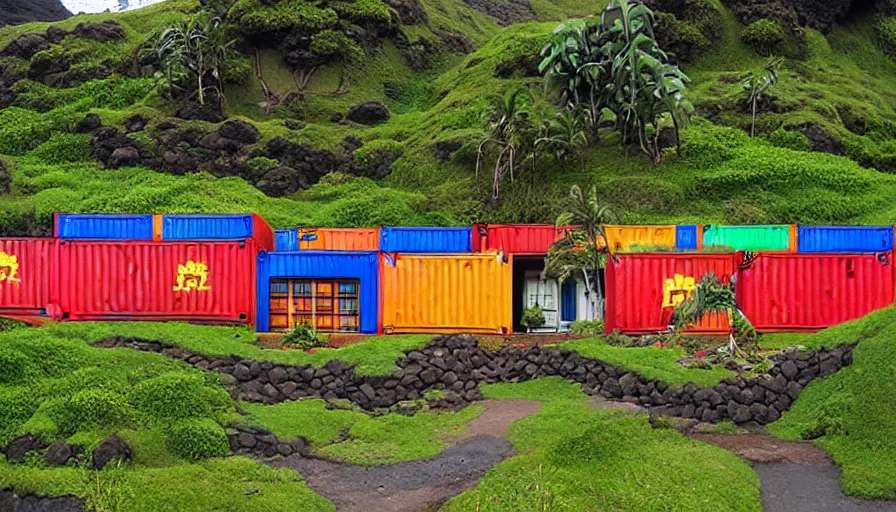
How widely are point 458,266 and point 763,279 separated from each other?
8376 millimetres

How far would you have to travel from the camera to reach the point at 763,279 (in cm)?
2397

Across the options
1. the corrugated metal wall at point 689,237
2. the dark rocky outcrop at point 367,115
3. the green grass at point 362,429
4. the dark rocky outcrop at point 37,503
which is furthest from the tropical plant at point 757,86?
the dark rocky outcrop at point 37,503

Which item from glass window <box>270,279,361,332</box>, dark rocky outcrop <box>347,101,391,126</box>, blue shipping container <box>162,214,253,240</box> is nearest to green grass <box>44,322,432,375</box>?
glass window <box>270,279,361,332</box>

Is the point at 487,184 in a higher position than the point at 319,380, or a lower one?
higher

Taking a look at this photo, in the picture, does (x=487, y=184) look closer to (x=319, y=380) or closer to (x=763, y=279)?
(x=763, y=279)

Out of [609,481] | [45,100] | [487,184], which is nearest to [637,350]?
[609,481]

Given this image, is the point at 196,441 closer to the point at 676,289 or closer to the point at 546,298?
the point at 676,289

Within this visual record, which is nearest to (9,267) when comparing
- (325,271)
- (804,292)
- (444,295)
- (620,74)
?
(325,271)

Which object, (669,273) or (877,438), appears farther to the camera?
(669,273)

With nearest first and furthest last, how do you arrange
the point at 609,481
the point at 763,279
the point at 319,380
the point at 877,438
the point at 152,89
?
the point at 609,481 < the point at 877,438 < the point at 319,380 < the point at 763,279 < the point at 152,89

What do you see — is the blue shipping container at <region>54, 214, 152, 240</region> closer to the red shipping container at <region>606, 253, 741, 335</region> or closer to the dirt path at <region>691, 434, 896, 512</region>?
the red shipping container at <region>606, 253, 741, 335</region>

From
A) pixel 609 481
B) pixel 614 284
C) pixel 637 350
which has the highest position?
pixel 614 284

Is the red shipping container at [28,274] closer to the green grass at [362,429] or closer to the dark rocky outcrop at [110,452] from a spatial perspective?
the green grass at [362,429]

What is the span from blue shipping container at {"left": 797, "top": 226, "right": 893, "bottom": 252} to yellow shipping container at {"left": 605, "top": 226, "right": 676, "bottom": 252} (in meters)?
4.84
